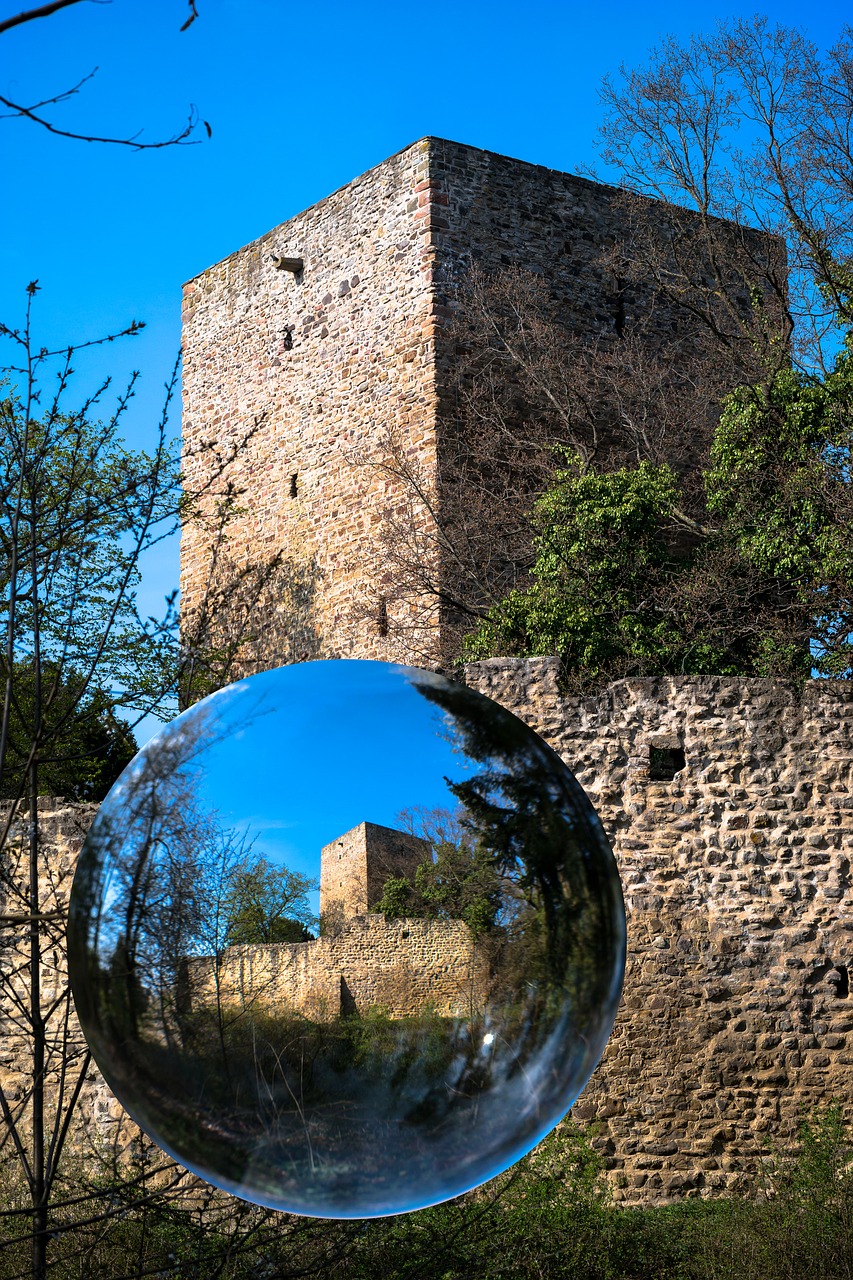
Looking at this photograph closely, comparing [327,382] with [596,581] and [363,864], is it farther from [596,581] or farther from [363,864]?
[363,864]

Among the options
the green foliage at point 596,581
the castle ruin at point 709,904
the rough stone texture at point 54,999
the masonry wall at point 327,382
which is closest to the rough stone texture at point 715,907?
the castle ruin at point 709,904

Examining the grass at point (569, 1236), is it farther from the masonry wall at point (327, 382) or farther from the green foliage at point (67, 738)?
the masonry wall at point (327, 382)

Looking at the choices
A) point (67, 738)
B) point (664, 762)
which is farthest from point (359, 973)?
point (664, 762)

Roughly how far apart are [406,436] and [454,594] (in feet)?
7.09

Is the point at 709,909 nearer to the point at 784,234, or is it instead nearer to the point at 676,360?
the point at 784,234

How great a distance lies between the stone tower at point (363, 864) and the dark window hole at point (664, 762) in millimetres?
5840

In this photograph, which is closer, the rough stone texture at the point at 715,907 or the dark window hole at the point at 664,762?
the rough stone texture at the point at 715,907

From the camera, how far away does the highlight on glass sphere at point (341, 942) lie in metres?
2.49

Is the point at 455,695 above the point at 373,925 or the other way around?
above

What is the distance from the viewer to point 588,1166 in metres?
7.17

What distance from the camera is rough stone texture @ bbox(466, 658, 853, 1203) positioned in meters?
7.86

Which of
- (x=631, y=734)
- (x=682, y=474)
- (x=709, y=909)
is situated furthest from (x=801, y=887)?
(x=682, y=474)

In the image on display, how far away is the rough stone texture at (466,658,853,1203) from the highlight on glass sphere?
5491mm

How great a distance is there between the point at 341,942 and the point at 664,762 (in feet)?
19.4
